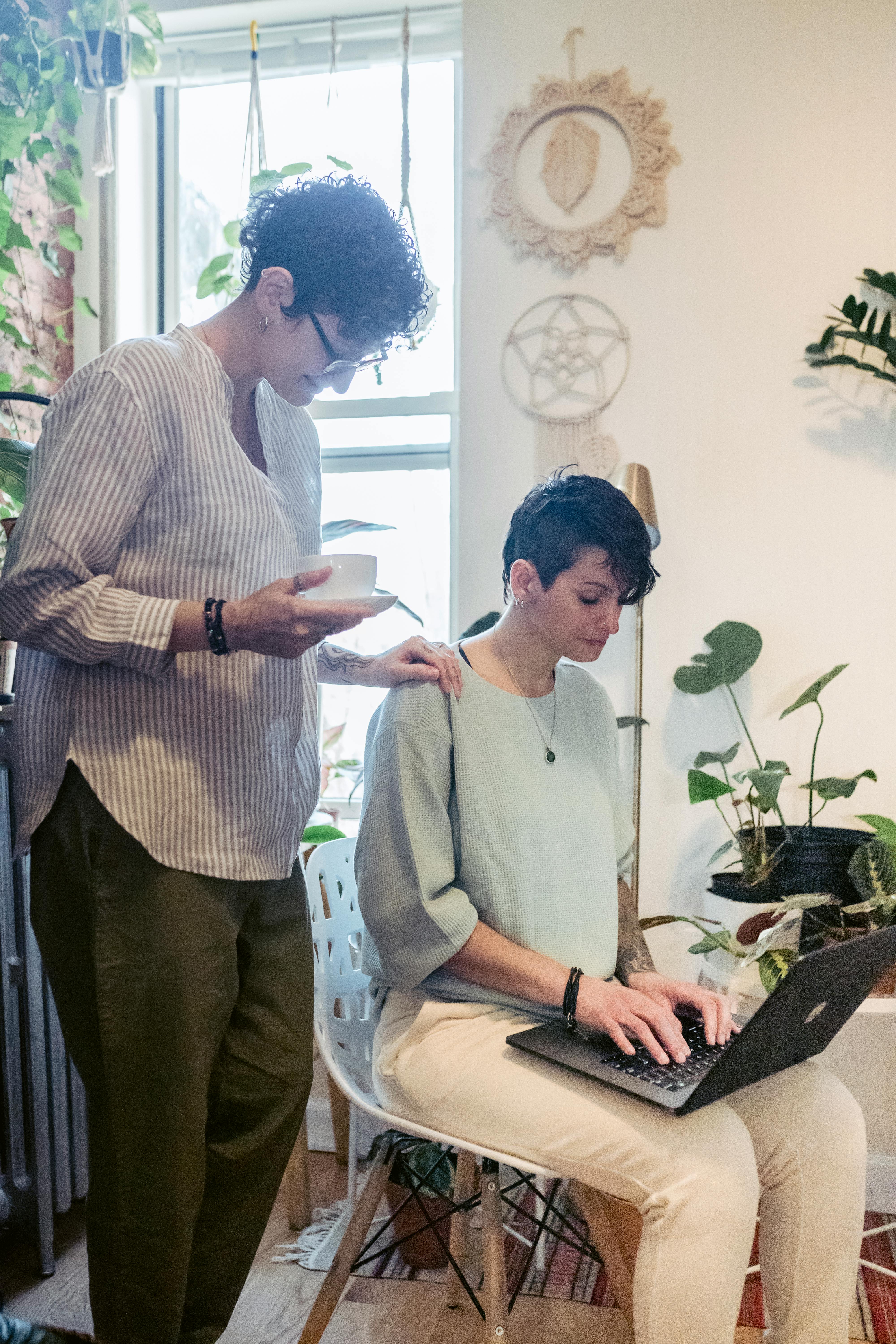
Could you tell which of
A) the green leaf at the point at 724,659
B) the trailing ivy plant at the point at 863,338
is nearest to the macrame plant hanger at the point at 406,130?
the trailing ivy plant at the point at 863,338

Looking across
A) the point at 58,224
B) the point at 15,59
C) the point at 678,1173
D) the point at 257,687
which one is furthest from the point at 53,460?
the point at 58,224

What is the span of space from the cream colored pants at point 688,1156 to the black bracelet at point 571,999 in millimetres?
52

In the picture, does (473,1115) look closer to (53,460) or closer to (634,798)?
(53,460)

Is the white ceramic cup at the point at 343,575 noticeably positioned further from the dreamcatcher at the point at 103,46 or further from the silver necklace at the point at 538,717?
the dreamcatcher at the point at 103,46

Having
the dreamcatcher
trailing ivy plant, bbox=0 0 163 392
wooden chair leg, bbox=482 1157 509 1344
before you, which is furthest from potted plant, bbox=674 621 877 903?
the dreamcatcher

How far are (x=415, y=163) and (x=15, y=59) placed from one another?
0.93 m

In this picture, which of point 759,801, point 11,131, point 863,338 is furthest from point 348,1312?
point 11,131

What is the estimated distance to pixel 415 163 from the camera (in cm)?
262

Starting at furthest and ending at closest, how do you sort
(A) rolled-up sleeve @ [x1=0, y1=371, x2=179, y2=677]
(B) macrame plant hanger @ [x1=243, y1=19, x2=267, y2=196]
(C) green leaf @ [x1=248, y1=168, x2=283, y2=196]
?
(B) macrame plant hanger @ [x1=243, y1=19, x2=267, y2=196] → (C) green leaf @ [x1=248, y1=168, x2=283, y2=196] → (A) rolled-up sleeve @ [x1=0, y1=371, x2=179, y2=677]

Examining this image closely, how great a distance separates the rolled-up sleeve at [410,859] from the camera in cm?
127

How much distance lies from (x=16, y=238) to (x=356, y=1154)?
75.3 inches

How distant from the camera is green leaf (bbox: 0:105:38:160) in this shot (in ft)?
6.72

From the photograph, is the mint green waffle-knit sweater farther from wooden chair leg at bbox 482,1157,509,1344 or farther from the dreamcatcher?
the dreamcatcher

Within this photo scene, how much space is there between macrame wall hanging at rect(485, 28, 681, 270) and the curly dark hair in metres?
1.13
